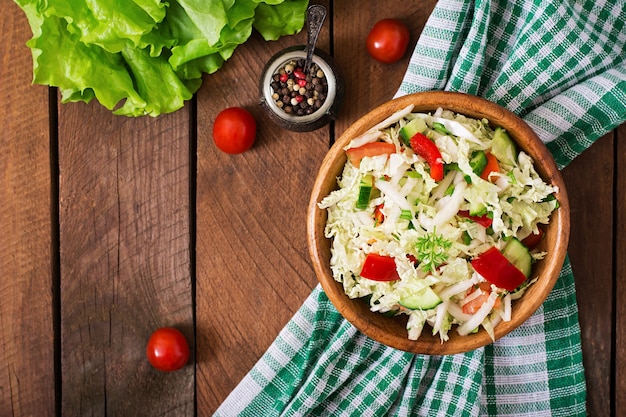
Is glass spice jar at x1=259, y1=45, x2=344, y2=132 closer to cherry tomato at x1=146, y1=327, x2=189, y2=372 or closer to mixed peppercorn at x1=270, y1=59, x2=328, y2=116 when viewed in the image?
mixed peppercorn at x1=270, y1=59, x2=328, y2=116

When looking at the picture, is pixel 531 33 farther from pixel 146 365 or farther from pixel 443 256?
pixel 146 365

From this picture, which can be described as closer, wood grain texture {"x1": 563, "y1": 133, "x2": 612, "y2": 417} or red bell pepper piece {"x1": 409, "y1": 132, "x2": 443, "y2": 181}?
red bell pepper piece {"x1": 409, "y1": 132, "x2": 443, "y2": 181}

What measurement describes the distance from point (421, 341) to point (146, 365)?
3.12 ft

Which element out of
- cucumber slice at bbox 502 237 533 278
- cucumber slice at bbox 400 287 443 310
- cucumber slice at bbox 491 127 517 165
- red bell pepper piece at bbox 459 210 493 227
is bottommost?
cucumber slice at bbox 400 287 443 310

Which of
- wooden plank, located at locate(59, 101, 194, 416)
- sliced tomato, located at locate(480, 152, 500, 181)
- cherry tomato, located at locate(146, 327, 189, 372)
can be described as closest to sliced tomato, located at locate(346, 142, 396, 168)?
sliced tomato, located at locate(480, 152, 500, 181)

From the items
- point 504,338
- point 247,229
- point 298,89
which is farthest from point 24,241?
point 504,338

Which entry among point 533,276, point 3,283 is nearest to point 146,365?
point 3,283

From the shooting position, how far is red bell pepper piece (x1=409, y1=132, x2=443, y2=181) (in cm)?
182

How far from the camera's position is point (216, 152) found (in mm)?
2312

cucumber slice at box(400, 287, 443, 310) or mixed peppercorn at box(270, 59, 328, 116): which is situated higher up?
mixed peppercorn at box(270, 59, 328, 116)

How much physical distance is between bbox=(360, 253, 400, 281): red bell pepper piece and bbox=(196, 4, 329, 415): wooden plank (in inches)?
18.9

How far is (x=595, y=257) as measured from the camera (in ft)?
7.44

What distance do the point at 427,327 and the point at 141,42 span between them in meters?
1.13

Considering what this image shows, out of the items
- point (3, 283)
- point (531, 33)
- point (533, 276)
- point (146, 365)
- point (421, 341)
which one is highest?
point (531, 33)
